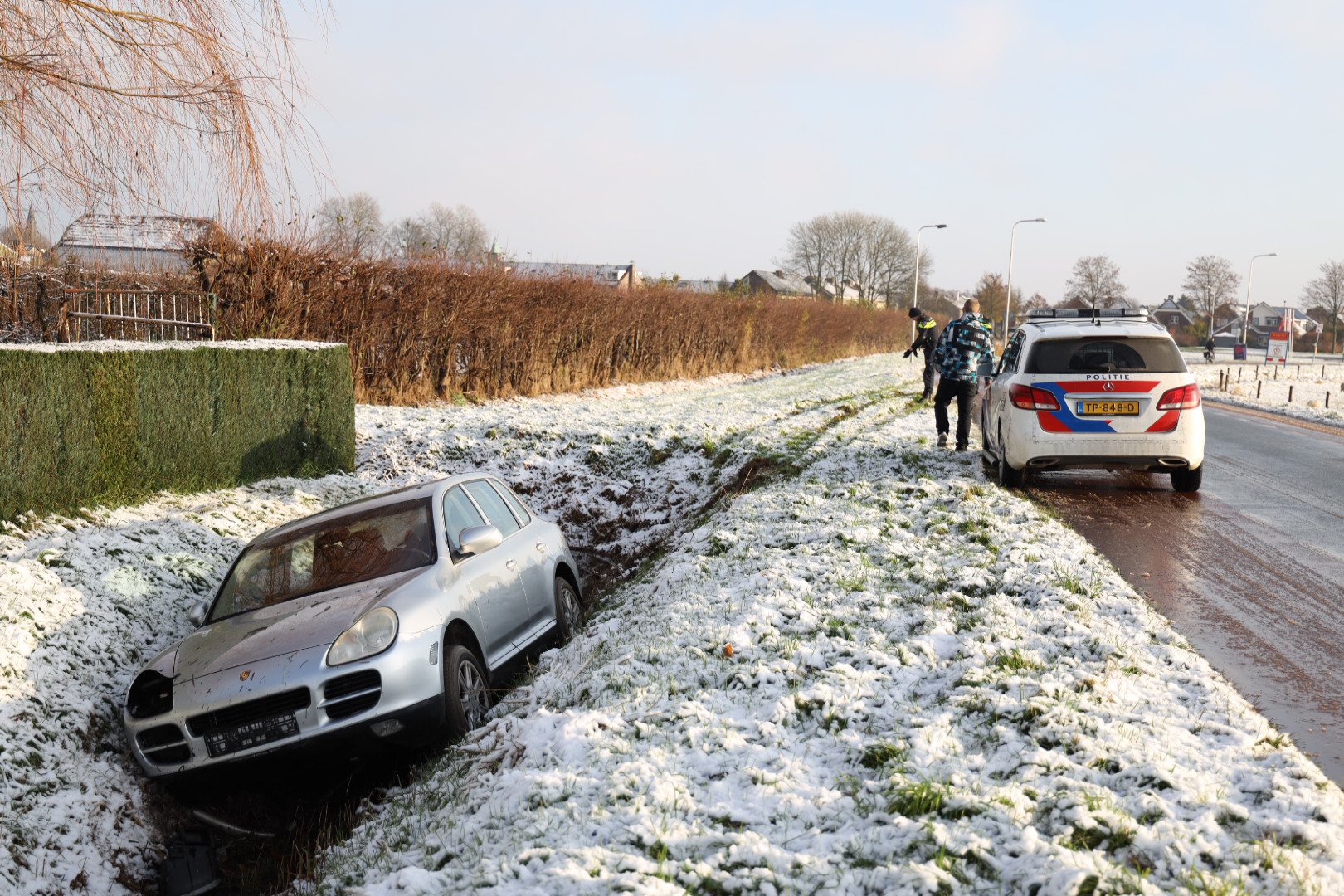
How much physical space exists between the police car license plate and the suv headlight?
7.55 metres

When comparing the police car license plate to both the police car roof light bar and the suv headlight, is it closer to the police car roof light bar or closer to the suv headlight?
the police car roof light bar

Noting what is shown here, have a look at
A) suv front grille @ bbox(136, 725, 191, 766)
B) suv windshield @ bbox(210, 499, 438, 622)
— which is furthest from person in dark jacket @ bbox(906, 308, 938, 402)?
suv front grille @ bbox(136, 725, 191, 766)

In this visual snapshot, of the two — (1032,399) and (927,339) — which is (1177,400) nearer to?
(1032,399)

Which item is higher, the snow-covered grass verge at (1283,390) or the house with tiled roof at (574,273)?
the house with tiled roof at (574,273)

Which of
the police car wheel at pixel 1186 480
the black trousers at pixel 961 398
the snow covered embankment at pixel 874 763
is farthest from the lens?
the black trousers at pixel 961 398

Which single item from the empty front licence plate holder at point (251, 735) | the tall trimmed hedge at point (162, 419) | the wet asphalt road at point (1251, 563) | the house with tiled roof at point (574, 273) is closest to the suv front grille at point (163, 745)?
the empty front licence plate holder at point (251, 735)

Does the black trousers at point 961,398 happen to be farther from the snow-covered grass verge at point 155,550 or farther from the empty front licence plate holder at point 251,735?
the empty front licence plate holder at point 251,735

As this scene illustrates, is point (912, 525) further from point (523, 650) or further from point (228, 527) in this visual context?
point (228, 527)

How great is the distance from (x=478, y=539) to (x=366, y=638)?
111 cm

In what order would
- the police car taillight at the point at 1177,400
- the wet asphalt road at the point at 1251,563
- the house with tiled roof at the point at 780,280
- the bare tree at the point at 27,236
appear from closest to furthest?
the bare tree at the point at 27,236, the wet asphalt road at the point at 1251,563, the police car taillight at the point at 1177,400, the house with tiled roof at the point at 780,280

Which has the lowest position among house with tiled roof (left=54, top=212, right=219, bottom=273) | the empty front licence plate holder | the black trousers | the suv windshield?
the empty front licence plate holder

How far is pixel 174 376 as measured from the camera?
32.3 feet

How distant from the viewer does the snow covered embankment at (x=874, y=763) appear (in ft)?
11.4

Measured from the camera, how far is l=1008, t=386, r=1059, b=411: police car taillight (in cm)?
1045
